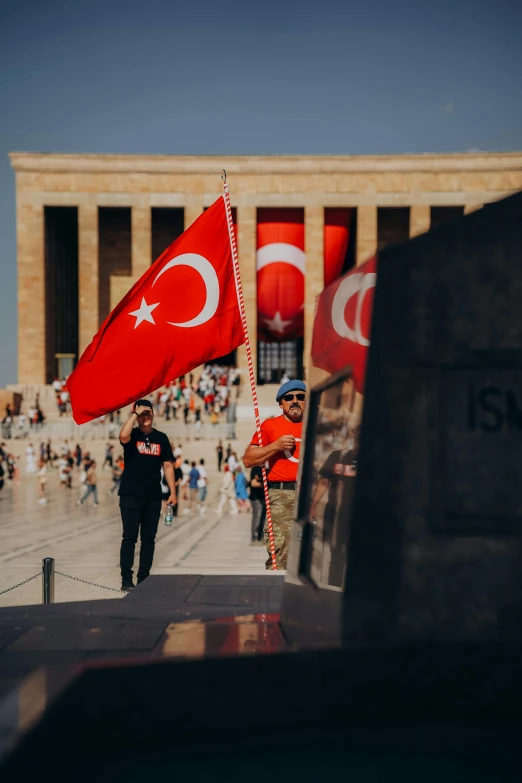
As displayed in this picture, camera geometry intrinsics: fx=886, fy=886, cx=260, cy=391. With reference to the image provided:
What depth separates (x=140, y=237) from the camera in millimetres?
45688

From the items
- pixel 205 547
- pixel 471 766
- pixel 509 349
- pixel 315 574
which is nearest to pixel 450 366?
pixel 509 349

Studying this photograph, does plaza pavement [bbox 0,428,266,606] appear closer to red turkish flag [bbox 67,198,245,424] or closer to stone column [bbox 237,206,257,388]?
red turkish flag [bbox 67,198,245,424]

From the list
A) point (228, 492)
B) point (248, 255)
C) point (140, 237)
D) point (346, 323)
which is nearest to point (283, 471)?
point (346, 323)

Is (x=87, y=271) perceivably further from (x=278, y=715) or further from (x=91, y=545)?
(x=278, y=715)

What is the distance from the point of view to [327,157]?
45.0m

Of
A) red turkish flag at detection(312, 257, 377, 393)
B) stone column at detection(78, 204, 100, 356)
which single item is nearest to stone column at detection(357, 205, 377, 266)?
stone column at detection(78, 204, 100, 356)

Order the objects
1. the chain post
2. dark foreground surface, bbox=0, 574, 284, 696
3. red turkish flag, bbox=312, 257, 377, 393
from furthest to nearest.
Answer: the chain post, dark foreground surface, bbox=0, 574, 284, 696, red turkish flag, bbox=312, 257, 377, 393

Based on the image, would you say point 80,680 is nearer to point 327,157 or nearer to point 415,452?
point 415,452

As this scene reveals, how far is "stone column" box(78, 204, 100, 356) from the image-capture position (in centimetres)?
4553

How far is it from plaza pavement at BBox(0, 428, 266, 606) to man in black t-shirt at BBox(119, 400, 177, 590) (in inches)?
22.3

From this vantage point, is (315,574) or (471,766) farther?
(315,574)

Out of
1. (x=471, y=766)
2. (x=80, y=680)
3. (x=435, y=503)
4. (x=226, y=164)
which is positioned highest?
(x=226, y=164)

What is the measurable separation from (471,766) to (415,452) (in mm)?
727

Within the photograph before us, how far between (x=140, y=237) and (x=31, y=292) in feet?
20.5
